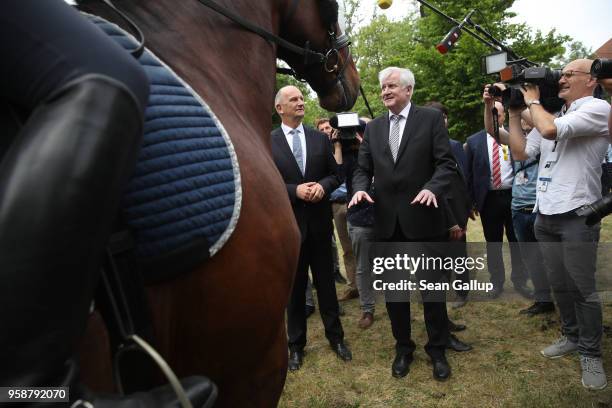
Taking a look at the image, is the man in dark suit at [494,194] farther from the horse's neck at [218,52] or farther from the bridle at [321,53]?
the horse's neck at [218,52]

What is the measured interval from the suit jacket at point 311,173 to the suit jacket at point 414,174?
20.3 inches

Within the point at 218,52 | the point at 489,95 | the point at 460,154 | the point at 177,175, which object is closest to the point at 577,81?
the point at 489,95

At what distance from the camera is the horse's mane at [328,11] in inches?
89.0

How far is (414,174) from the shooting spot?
366 cm

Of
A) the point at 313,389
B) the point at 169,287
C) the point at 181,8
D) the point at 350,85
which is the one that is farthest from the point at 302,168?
the point at 169,287

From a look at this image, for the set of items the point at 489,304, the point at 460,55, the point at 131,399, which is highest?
the point at 460,55

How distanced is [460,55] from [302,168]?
16.4m

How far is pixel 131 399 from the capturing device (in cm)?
89

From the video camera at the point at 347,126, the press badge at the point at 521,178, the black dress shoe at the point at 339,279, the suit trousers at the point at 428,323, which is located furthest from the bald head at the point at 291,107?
the black dress shoe at the point at 339,279

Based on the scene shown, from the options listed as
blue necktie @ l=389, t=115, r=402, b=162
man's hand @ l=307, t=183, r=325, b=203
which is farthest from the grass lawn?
blue necktie @ l=389, t=115, r=402, b=162

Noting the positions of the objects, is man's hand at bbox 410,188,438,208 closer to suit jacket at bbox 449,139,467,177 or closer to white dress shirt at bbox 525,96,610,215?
white dress shirt at bbox 525,96,610,215

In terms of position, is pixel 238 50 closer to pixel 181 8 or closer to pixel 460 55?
pixel 181 8

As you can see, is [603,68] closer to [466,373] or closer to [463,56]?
[466,373]

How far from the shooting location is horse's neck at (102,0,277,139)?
1392mm
